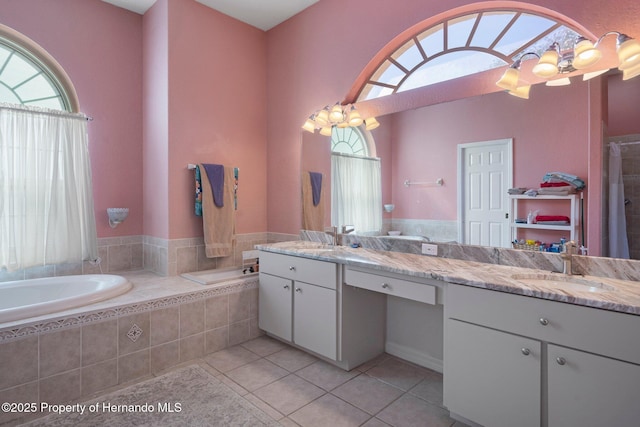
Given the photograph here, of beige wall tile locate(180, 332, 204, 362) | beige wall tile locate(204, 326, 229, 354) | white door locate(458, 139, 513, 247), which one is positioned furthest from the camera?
beige wall tile locate(204, 326, 229, 354)

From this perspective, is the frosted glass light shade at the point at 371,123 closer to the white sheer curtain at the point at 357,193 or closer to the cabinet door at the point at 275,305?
the white sheer curtain at the point at 357,193

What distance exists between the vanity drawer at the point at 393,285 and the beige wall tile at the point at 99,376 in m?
1.61

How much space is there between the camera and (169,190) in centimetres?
302

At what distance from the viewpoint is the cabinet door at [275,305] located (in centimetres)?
270

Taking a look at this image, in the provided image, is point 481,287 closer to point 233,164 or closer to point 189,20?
point 233,164

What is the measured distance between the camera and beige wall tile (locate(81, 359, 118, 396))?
2113 millimetres

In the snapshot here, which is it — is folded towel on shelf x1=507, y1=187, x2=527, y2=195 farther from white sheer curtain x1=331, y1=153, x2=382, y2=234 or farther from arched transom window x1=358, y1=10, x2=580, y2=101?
white sheer curtain x1=331, y1=153, x2=382, y2=234

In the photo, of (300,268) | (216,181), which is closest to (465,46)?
(300,268)

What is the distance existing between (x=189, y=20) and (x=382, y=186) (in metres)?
2.30

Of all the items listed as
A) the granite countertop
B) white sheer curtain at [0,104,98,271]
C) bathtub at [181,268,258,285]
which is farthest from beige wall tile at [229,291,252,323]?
white sheer curtain at [0,104,98,271]

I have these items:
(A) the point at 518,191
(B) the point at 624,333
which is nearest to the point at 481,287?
(B) the point at 624,333

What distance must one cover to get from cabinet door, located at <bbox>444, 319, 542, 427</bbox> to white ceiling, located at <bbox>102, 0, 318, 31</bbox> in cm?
303

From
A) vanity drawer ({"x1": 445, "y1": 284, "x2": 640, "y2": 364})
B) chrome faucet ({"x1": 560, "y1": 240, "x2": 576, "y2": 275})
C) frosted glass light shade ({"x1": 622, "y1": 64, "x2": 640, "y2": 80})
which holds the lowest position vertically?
vanity drawer ({"x1": 445, "y1": 284, "x2": 640, "y2": 364})

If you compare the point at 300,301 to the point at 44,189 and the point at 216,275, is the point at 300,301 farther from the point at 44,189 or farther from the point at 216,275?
the point at 44,189
